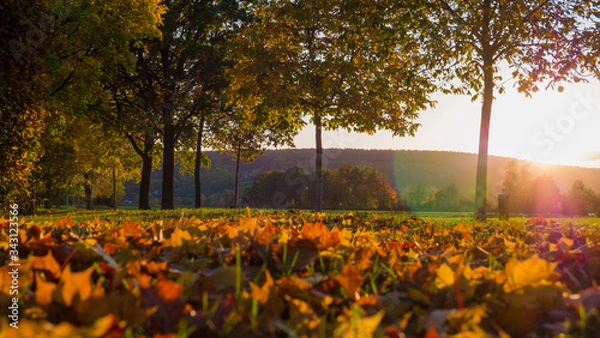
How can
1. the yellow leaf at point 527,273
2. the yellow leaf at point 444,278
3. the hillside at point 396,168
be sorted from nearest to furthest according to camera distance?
the yellow leaf at point 527,273
the yellow leaf at point 444,278
the hillside at point 396,168

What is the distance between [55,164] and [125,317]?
38.1 m

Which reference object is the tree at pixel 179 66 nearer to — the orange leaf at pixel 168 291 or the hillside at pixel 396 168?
the orange leaf at pixel 168 291

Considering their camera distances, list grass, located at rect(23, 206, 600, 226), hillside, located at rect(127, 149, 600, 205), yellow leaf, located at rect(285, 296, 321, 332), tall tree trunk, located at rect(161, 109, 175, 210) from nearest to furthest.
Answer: yellow leaf, located at rect(285, 296, 321, 332) → grass, located at rect(23, 206, 600, 226) → tall tree trunk, located at rect(161, 109, 175, 210) → hillside, located at rect(127, 149, 600, 205)

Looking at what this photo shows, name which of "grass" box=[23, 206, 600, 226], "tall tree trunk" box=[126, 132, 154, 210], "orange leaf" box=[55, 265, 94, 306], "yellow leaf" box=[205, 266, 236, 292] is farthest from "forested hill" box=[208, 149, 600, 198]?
"orange leaf" box=[55, 265, 94, 306]

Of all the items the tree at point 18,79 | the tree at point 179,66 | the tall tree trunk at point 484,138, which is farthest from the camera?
the tree at point 179,66

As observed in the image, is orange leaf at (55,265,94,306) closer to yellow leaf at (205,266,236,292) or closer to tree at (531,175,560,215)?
yellow leaf at (205,266,236,292)

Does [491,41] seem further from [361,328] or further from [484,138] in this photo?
[361,328]

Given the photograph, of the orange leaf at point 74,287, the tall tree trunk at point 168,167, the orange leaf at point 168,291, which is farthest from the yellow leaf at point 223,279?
the tall tree trunk at point 168,167

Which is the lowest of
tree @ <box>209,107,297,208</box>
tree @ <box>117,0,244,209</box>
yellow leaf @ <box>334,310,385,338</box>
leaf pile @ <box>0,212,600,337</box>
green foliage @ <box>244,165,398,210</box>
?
green foliage @ <box>244,165,398,210</box>

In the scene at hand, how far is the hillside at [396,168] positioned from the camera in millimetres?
95375

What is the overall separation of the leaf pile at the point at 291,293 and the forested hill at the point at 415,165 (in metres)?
87.3

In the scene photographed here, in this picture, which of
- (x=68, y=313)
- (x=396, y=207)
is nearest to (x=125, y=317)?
(x=68, y=313)

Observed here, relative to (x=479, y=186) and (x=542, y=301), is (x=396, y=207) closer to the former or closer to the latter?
(x=479, y=186)

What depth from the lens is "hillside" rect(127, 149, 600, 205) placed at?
313ft
